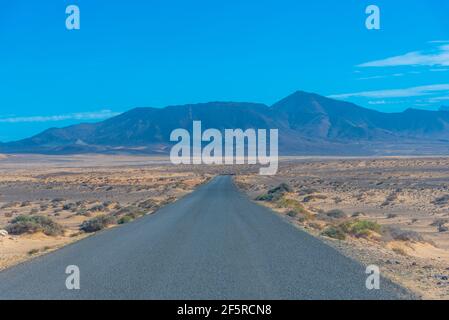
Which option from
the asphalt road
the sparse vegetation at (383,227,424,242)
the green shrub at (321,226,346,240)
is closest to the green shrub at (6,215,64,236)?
the asphalt road

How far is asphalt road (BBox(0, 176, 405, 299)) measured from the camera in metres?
10.3

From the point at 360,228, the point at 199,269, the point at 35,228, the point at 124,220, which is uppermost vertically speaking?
the point at 199,269

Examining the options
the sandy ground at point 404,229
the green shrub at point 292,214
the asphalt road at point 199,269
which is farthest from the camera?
the green shrub at point 292,214

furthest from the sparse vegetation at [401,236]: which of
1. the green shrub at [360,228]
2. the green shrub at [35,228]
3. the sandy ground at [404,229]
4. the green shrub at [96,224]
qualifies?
the green shrub at [35,228]

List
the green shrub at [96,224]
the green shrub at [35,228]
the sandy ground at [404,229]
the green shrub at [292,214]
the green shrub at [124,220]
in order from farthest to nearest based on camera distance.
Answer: the green shrub at [292,214] → the green shrub at [124,220] → the green shrub at [96,224] → the green shrub at [35,228] → the sandy ground at [404,229]

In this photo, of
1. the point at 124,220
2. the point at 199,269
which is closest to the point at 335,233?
the point at 199,269

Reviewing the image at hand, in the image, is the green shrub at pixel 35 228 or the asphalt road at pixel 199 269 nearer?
the asphalt road at pixel 199 269

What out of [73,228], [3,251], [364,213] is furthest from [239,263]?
[364,213]

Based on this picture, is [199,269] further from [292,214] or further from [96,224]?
[292,214]

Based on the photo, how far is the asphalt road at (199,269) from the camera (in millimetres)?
10344

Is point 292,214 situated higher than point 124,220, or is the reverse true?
point 292,214

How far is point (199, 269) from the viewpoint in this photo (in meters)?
12.8

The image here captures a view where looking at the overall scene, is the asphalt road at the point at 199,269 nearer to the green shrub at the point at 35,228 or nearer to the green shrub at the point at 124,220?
the green shrub at the point at 35,228
